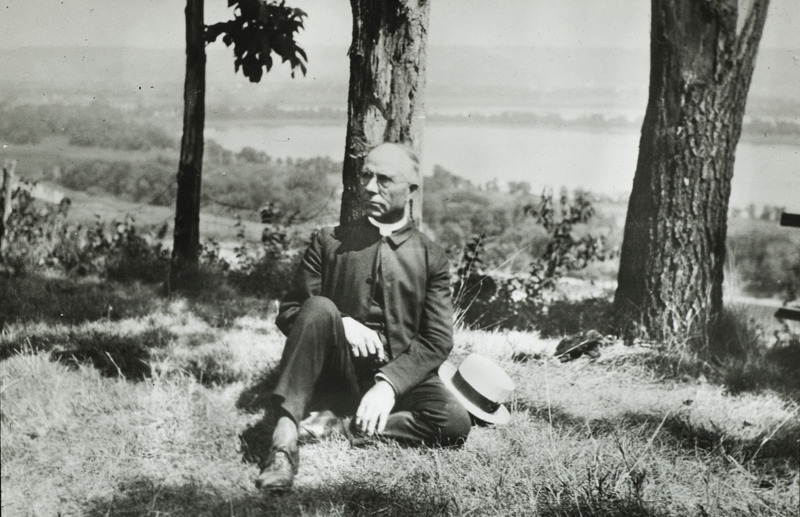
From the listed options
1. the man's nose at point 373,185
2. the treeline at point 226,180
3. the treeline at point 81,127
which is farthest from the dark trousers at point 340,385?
the treeline at point 226,180

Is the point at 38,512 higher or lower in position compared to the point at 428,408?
lower

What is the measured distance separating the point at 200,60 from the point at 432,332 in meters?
3.78

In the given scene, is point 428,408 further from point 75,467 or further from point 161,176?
point 161,176

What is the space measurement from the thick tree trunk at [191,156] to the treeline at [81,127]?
152cm

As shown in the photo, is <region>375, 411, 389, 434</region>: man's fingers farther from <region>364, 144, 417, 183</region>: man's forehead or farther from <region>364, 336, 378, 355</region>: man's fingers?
<region>364, 144, 417, 183</region>: man's forehead

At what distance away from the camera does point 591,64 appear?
6.35m

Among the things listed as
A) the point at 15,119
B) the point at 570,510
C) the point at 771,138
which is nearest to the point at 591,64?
the point at 771,138

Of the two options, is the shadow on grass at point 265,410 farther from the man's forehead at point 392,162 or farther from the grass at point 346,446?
the man's forehead at point 392,162

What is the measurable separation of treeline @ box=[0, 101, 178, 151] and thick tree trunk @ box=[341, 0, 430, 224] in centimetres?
349

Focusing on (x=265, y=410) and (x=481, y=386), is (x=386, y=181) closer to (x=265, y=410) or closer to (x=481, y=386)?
(x=481, y=386)

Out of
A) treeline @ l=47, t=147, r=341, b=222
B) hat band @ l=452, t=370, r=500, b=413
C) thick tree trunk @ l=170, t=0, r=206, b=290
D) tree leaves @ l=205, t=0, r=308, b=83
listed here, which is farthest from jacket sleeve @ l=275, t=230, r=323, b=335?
treeline @ l=47, t=147, r=341, b=222

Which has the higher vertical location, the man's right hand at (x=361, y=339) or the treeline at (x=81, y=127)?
the treeline at (x=81, y=127)

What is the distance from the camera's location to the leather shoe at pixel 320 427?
3.50m

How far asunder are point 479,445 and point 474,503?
53 cm
